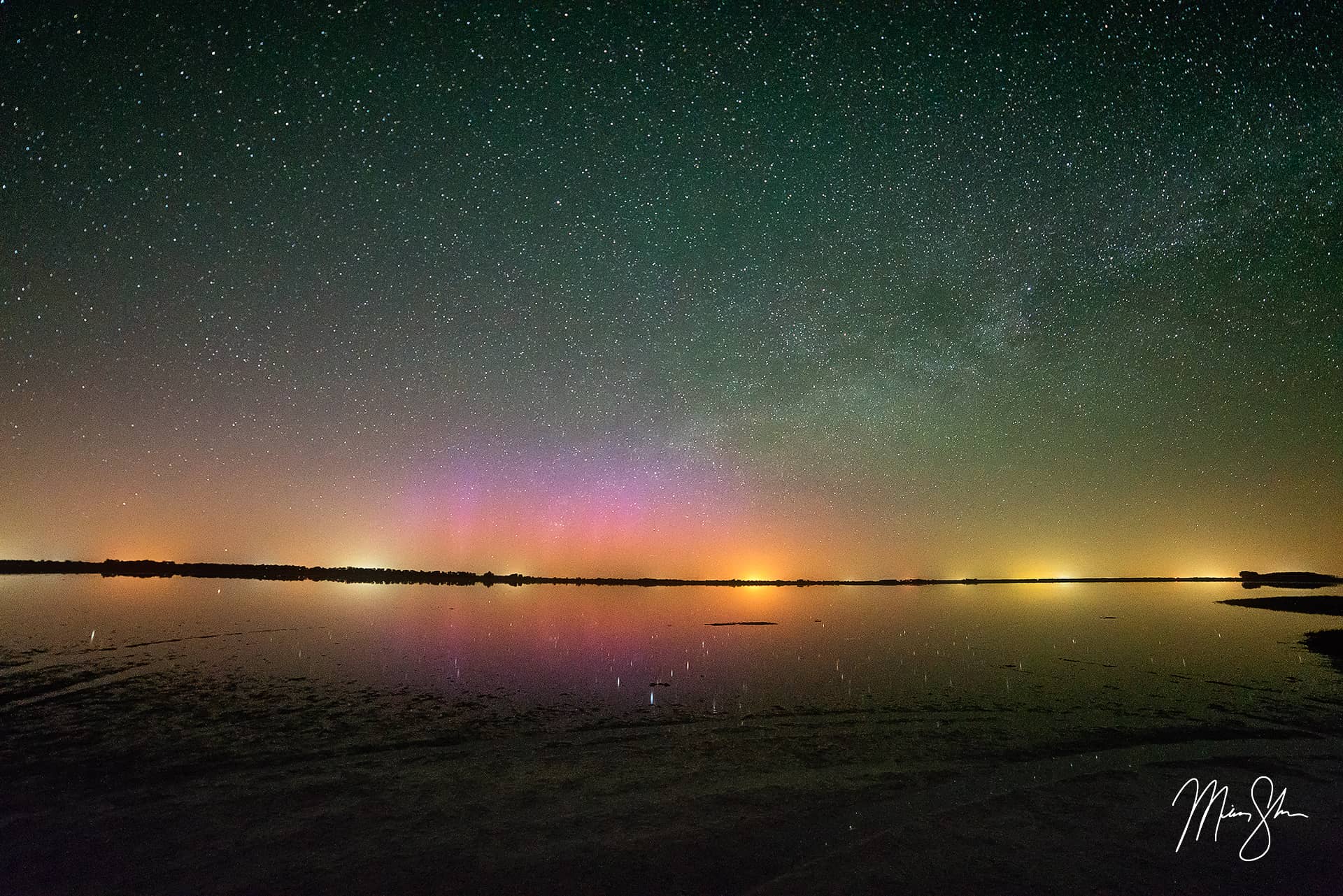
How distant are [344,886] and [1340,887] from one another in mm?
10816

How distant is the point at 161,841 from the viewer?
7.49 m

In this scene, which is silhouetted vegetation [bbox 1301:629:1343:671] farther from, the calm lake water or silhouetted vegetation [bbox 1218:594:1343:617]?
silhouetted vegetation [bbox 1218:594:1343:617]

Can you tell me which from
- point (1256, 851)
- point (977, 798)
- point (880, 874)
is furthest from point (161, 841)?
point (1256, 851)

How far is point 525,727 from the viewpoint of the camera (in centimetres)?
1360

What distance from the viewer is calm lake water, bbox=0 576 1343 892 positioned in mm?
7949

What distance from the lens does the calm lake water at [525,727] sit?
26.1 feet
